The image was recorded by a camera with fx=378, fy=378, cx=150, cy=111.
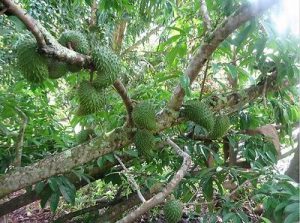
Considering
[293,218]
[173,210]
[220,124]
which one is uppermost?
[220,124]

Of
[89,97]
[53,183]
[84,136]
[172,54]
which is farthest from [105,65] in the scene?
[53,183]

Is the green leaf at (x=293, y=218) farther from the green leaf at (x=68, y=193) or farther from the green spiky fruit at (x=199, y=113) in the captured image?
the green leaf at (x=68, y=193)

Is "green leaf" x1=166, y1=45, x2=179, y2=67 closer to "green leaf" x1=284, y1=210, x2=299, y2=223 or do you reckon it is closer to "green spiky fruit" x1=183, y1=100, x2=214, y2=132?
"green spiky fruit" x1=183, y1=100, x2=214, y2=132

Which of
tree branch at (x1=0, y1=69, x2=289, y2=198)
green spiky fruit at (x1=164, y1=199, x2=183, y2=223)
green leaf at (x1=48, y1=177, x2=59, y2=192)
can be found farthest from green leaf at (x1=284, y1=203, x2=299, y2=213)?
green leaf at (x1=48, y1=177, x2=59, y2=192)

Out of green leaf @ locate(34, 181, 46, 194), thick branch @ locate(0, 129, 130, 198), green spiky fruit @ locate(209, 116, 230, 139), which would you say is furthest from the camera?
green leaf @ locate(34, 181, 46, 194)

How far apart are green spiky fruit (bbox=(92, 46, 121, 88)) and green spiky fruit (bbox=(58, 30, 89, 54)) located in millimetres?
43

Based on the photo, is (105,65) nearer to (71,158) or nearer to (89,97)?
(89,97)

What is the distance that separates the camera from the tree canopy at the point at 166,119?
1.31m

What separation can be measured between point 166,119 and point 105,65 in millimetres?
497

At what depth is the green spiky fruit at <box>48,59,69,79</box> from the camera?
127 centimetres

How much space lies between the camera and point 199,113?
167cm

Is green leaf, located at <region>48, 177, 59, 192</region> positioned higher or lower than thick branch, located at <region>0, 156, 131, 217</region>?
lower

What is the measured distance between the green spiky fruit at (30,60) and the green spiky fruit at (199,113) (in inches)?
27.9

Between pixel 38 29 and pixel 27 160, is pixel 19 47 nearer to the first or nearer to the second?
pixel 38 29
